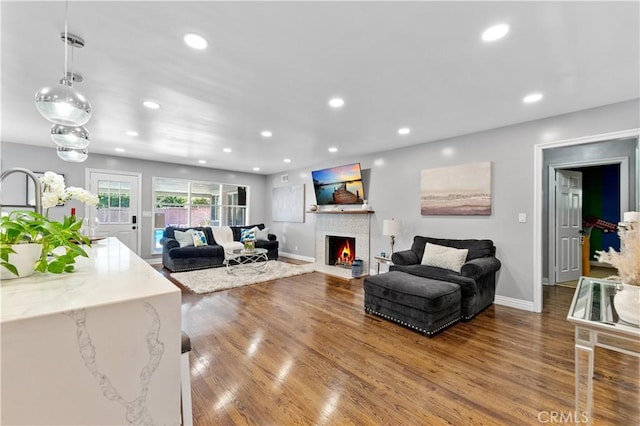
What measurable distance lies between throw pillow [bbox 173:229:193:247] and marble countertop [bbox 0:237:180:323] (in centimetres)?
513

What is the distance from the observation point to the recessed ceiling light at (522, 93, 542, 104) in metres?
2.80

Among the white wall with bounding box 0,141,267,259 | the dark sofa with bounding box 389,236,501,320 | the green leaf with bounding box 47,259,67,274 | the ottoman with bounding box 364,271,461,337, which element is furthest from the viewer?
the white wall with bounding box 0,141,267,259

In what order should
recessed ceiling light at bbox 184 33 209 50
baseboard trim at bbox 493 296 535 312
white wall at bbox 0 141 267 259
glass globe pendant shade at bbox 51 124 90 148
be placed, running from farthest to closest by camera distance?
white wall at bbox 0 141 267 259
baseboard trim at bbox 493 296 535 312
glass globe pendant shade at bbox 51 124 90 148
recessed ceiling light at bbox 184 33 209 50

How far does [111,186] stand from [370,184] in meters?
5.53

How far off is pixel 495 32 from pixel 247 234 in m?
6.10

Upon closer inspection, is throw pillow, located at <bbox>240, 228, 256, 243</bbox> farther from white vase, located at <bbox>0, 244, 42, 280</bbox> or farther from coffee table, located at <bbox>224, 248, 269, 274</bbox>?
white vase, located at <bbox>0, 244, 42, 280</bbox>

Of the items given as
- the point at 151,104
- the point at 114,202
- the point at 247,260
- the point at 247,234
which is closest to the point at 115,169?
the point at 114,202

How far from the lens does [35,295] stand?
83 centimetres

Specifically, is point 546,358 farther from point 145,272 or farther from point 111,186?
point 111,186

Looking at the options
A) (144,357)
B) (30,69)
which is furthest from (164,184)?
(144,357)

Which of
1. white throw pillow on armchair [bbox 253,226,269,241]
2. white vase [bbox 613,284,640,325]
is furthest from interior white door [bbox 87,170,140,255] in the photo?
white vase [bbox 613,284,640,325]

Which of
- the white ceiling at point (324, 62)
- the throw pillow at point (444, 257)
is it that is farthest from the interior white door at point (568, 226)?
the throw pillow at point (444, 257)

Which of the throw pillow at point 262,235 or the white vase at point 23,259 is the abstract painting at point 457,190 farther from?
the white vase at point 23,259

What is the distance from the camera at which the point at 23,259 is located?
102 cm
